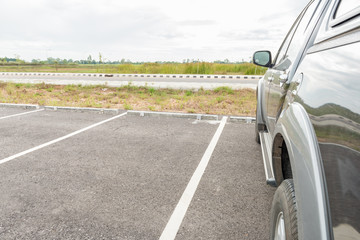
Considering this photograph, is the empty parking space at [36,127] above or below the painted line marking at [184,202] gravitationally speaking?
above

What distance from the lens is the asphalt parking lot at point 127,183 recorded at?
2529 mm

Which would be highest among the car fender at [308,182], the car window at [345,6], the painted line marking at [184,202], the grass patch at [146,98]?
the car window at [345,6]

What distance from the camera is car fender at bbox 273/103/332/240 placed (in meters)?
1.10

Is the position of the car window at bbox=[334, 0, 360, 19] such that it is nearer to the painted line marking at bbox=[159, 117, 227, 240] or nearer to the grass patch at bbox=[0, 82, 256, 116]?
the painted line marking at bbox=[159, 117, 227, 240]

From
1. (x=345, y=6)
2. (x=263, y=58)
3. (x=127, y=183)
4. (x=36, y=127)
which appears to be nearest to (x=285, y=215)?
(x=345, y=6)

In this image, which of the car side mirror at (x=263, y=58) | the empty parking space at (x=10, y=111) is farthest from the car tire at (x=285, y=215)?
the empty parking space at (x=10, y=111)

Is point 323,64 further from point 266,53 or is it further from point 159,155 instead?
point 159,155

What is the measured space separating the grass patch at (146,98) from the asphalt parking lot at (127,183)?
2451mm

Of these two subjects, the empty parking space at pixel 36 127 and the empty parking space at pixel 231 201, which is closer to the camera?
the empty parking space at pixel 231 201

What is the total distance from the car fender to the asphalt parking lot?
128 cm

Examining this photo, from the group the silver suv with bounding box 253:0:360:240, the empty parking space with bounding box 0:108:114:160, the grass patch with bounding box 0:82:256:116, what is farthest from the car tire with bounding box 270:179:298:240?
the grass patch with bounding box 0:82:256:116

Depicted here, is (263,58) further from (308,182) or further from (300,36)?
(308,182)

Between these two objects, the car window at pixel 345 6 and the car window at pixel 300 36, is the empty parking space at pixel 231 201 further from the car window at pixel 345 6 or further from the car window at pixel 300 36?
the car window at pixel 345 6

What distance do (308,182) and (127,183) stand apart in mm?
2553
